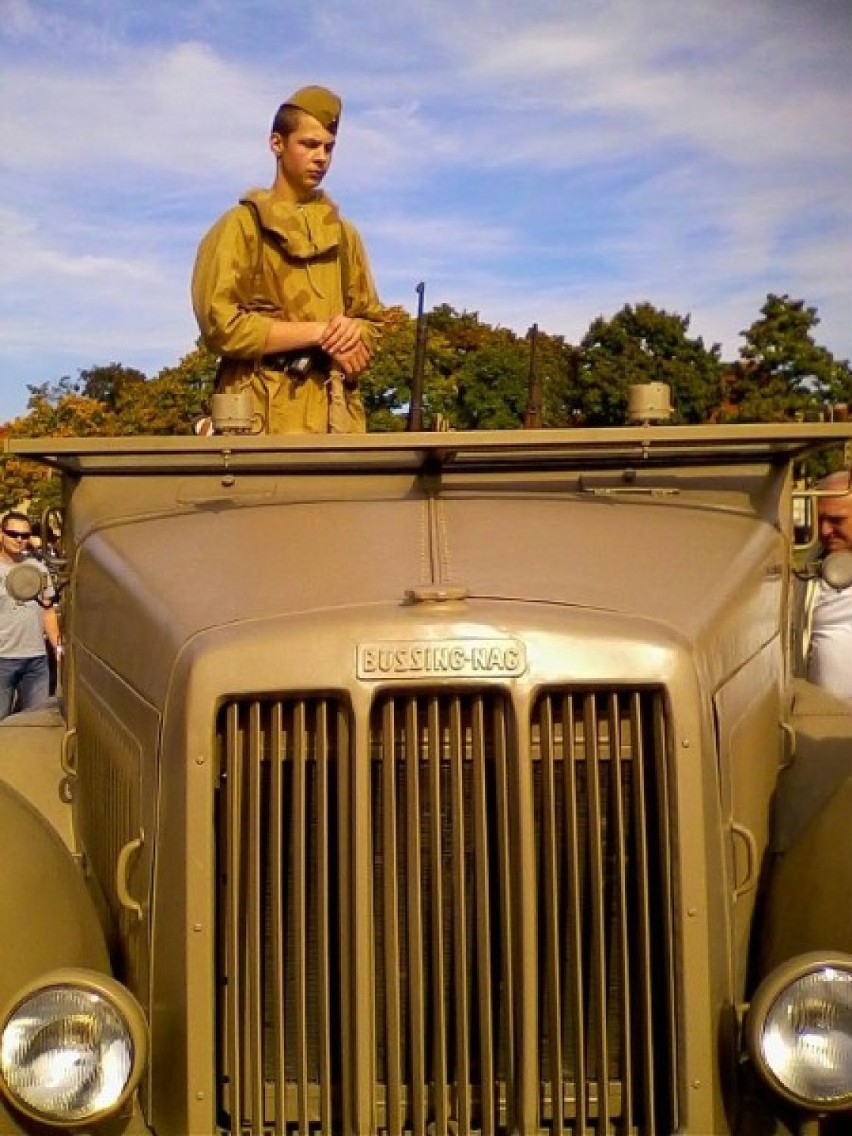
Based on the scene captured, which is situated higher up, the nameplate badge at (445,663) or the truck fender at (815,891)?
the nameplate badge at (445,663)

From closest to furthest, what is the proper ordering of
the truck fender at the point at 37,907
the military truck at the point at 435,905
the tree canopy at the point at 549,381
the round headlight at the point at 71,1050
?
the round headlight at the point at 71,1050
the military truck at the point at 435,905
the truck fender at the point at 37,907
the tree canopy at the point at 549,381

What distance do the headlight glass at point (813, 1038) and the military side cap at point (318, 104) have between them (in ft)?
11.0

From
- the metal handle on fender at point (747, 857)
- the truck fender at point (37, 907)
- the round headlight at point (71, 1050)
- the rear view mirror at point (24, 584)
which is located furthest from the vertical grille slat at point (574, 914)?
the rear view mirror at point (24, 584)

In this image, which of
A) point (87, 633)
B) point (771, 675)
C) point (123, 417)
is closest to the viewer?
point (771, 675)

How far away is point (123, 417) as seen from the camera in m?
20.3

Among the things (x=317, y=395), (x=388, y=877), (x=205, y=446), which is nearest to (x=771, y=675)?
(x=388, y=877)

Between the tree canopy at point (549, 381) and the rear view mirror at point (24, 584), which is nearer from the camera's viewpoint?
the rear view mirror at point (24, 584)

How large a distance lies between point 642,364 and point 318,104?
73.1ft

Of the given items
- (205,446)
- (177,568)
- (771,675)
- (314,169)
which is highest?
(314,169)

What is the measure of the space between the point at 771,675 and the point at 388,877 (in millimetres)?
1313

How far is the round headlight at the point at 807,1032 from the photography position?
2775 mm

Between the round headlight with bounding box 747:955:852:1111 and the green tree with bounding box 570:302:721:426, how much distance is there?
21.8 meters

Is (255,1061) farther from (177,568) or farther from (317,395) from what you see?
(317,395)

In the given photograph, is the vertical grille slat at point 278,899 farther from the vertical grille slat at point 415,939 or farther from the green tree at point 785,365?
the green tree at point 785,365
